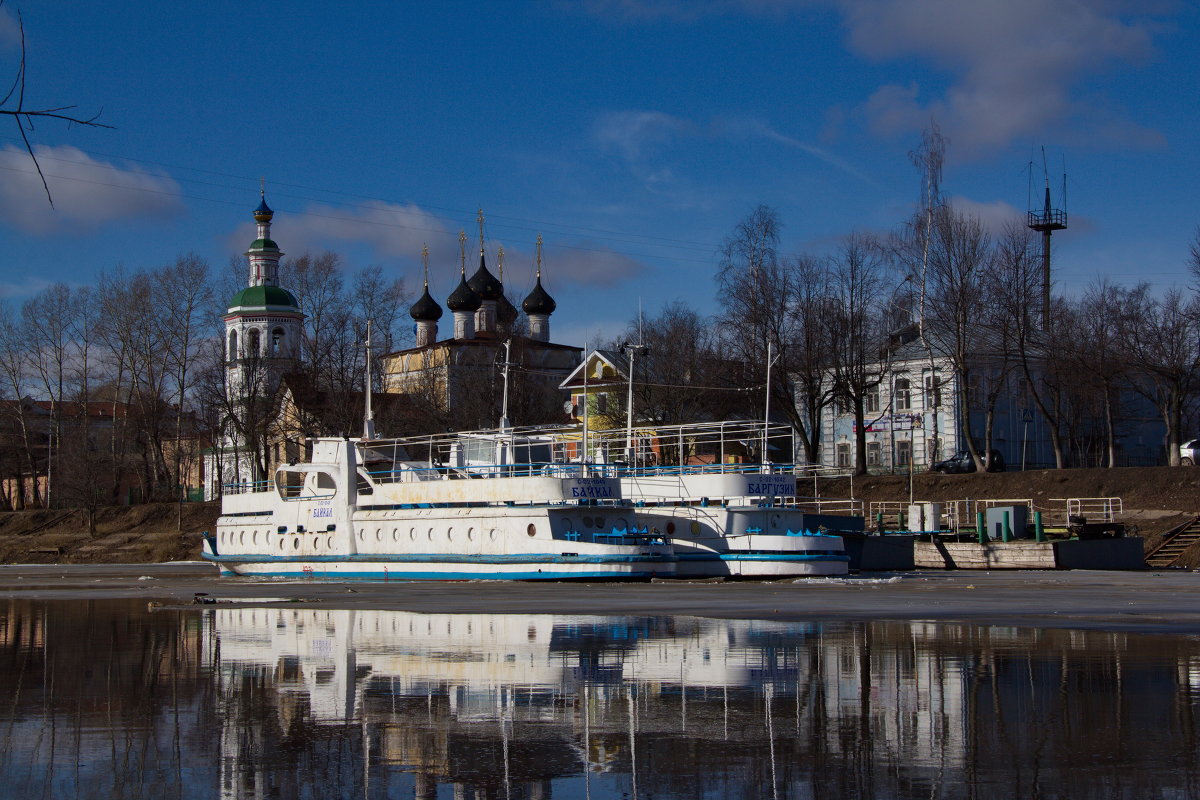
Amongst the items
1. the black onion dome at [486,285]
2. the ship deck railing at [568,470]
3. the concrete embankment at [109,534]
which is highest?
the black onion dome at [486,285]

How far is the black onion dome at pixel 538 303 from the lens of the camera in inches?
4382

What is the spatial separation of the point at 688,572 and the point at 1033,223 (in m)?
48.1

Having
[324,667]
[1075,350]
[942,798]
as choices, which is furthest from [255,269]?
[942,798]

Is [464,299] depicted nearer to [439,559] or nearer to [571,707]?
[439,559]

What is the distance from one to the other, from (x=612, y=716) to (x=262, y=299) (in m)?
87.9

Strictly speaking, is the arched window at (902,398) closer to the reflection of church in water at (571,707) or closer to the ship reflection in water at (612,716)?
the ship reflection in water at (612,716)

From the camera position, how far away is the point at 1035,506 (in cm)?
5234

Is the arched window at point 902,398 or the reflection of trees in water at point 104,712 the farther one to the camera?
the arched window at point 902,398

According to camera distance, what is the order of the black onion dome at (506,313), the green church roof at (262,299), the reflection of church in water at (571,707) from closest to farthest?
the reflection of church in water at (571,707) → the black onion dome at (506,313) → the green church roof at (262,299)

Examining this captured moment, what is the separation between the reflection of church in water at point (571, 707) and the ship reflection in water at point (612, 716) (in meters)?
0.03

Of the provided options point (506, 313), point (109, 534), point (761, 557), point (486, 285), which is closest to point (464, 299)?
point (486, 285)

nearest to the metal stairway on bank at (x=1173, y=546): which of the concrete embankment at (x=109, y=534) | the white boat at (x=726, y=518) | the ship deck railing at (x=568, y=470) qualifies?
the white boat at (x=726, y=518)

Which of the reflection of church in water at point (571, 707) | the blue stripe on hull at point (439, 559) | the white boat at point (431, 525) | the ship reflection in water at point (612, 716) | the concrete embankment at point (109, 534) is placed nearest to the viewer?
the ship reflection in water at point (612, 716)

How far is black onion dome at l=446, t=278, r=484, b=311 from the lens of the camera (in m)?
108
